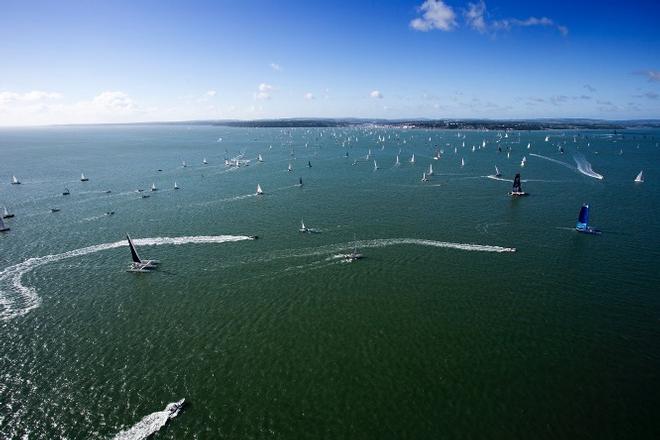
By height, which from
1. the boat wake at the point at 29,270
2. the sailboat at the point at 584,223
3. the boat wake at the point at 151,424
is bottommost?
the boat wake at the point at 151,424

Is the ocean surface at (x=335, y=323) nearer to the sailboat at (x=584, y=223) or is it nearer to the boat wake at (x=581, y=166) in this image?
the sailboat at (x=584, y=223)

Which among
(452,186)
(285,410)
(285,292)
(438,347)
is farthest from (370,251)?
(452,186)

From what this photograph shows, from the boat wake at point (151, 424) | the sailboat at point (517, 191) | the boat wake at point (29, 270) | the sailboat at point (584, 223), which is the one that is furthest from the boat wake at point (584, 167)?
the boat wake at point (151, 424)

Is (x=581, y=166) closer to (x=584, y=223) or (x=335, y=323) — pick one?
(x=584, y=223)

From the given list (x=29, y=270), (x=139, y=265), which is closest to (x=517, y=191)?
(x=139, y=265)

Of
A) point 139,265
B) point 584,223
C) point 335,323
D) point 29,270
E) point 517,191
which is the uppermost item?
point 517,191

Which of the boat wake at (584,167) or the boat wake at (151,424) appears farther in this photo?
the boat wake at (584,167)
